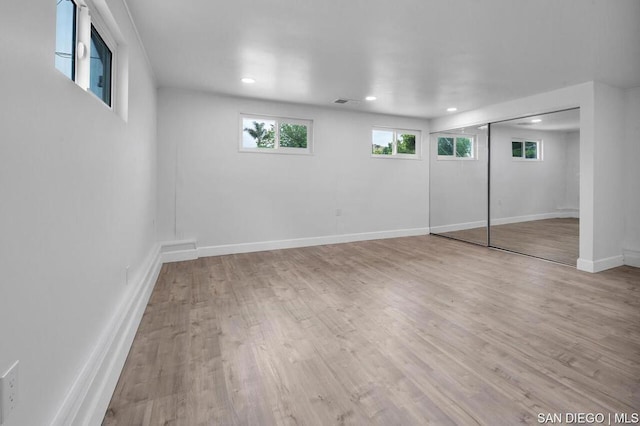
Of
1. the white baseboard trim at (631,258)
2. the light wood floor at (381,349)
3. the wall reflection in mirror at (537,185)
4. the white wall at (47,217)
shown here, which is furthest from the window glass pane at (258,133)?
the white baseboard trim at (631,258)

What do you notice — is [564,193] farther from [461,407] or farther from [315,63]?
[461,407]

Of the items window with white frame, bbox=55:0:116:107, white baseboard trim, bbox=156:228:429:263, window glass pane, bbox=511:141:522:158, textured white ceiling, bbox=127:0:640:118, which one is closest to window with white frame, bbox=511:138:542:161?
window glass pane, bbox=511:141:522:158

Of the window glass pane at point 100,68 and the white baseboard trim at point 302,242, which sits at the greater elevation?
the window glass pane at point 100,68

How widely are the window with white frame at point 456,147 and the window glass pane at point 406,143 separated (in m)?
0.49

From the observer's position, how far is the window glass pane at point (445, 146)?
611cm

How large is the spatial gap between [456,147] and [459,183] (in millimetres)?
701

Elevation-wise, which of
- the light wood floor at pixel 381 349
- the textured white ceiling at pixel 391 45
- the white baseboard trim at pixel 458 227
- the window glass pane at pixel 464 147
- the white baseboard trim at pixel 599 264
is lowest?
the light wood floor at pixel 381 349

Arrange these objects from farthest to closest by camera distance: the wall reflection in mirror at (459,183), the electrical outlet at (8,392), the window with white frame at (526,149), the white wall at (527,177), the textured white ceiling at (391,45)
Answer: the wall reflection in mirror at (459,183), the window with white frame at (526,149), the white wall at (527,177), the textured white ceiling at (391,45), the electrical outlet at (8,392)

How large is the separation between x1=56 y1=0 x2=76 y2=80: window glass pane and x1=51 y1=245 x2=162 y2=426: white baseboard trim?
133cm

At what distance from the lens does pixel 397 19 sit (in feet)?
8.10

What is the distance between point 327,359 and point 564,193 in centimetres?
447

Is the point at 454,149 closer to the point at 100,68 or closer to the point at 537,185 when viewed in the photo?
the point at 537,185

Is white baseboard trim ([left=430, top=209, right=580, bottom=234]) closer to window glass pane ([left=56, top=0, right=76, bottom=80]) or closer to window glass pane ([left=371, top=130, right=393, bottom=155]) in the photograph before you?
window glass pane ([left=371, top=130, right=393, bottom=155])

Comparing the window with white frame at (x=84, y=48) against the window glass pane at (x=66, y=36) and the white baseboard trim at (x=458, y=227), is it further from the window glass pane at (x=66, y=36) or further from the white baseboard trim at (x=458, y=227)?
the white baseboard trim at (x=458, y=227)
